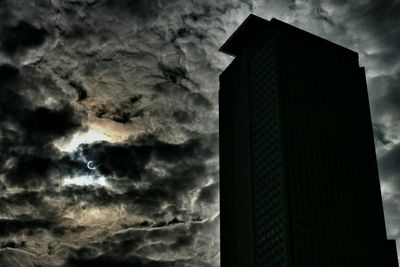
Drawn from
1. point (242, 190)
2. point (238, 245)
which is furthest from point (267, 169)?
point (238, 245)

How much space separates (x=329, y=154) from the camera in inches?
6658

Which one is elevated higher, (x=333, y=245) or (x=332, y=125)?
(x=332, y=125)

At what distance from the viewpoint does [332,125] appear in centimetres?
17662

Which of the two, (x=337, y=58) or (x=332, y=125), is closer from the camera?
(x=332, y=125)

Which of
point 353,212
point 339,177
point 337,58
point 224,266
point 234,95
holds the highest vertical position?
point 337,58

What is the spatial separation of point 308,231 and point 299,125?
33.4 meters

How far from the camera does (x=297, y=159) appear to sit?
160 meters

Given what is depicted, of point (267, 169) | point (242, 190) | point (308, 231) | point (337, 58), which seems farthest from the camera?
point (337, 58)

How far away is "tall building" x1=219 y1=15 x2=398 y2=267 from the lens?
154 m

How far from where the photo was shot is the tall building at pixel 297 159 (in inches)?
6083

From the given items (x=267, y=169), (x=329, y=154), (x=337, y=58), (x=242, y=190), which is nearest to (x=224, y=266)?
(x=242, y=190)

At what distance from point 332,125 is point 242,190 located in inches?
1411

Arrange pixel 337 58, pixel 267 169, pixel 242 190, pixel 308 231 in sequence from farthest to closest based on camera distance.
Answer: pixel 337 58
pixel 242 190
pixel 267 169
pixel 308 231

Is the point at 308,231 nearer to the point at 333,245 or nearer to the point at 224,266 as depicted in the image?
the point at 333,245
